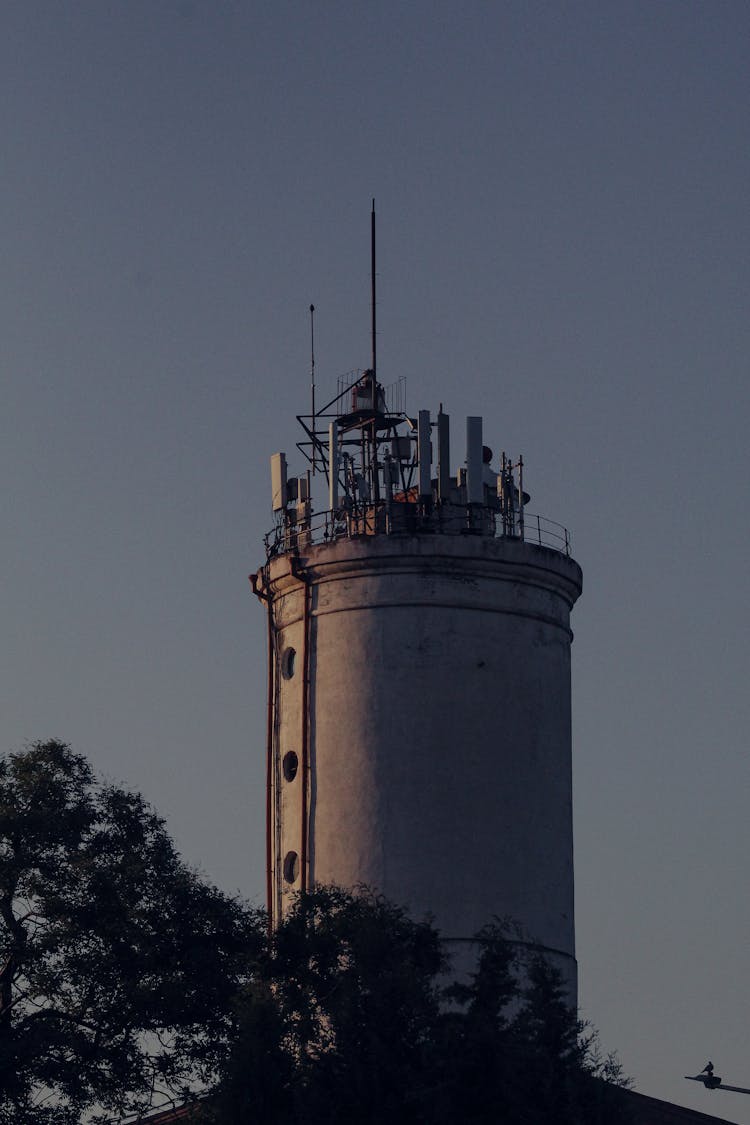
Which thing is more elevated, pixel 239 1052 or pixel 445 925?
pixel 445 925

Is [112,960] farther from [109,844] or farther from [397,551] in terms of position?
[397,551]

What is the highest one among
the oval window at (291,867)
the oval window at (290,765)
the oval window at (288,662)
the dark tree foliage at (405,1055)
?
the oval window at (288,662)

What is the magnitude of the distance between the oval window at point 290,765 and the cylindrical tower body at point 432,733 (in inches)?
1.5

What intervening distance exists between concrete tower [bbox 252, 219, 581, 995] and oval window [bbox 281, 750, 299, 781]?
6 centimetres

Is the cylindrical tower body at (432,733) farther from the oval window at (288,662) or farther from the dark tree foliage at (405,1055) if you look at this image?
the dark tree foliage at (405,1055)

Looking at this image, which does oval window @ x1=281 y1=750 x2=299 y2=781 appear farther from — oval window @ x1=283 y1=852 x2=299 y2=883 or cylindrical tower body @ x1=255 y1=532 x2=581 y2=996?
oval window @ x1=283 y1=852 x2=299 y2=883

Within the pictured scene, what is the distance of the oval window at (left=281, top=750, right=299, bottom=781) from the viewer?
6469cm

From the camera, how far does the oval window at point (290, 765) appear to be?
6469 centimetres

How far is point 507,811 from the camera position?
204 feet

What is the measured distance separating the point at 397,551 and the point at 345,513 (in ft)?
9.48

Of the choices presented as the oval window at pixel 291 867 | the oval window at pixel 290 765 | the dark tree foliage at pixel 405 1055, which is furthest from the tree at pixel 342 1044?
the oval window at pixel 290 765

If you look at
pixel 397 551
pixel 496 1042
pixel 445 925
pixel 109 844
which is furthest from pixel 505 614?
pixel 496 1042

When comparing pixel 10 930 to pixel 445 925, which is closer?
pixel 10 930

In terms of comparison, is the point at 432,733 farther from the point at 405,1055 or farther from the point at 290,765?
the point at 405,1055
